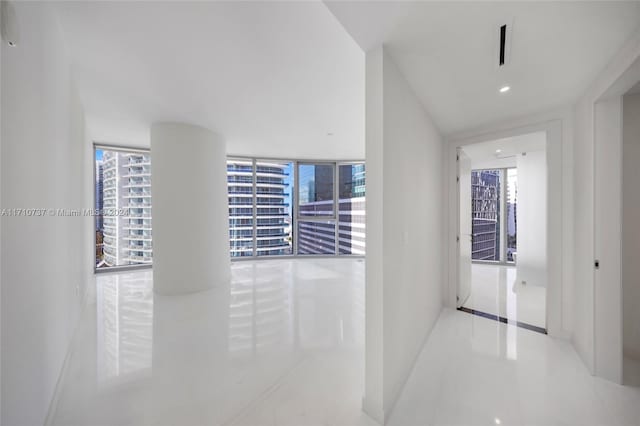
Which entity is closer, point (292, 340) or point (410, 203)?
point (410, 203)

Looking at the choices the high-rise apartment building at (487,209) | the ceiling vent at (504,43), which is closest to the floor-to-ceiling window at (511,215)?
the high-rise apartment building at (487,209)

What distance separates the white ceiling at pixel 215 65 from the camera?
183cm

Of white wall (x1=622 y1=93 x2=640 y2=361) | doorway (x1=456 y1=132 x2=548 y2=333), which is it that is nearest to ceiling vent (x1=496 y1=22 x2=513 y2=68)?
white wall (x1=622 y1=93 x2=640 y2=361)

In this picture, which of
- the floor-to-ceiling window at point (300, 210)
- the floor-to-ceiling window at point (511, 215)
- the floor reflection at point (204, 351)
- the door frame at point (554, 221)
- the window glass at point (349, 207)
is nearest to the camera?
the floor reflection at point (204, 351)

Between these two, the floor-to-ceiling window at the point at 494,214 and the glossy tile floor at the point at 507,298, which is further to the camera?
the floor-to-ceiling window at the point at 494,214

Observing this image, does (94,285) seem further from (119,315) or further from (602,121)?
A: (602,121)

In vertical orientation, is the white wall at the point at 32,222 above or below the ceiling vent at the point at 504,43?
below

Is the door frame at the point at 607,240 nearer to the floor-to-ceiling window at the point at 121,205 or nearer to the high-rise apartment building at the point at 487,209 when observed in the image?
the high-rise apartment building at the point at 487,209

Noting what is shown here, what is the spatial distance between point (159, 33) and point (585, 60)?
3.18 meters

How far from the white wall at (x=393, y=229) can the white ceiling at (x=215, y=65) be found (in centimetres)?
72

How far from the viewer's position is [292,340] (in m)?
2.63

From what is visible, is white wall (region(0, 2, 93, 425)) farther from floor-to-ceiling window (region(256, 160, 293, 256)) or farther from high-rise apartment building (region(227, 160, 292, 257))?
floor-to-ceiling window (region(256, 160, 293, 256))

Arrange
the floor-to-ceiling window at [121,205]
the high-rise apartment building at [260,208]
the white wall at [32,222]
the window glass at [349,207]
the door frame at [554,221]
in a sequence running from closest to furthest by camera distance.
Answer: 1. the white wall at [32,222]
2. the door frame at [554,221]
3. the floor-to-ceiling window at [121,205]
4. the high-rise apartment building at [260,208]
5. the window glass at [349,207]

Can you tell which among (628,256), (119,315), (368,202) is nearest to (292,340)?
(368,202)
